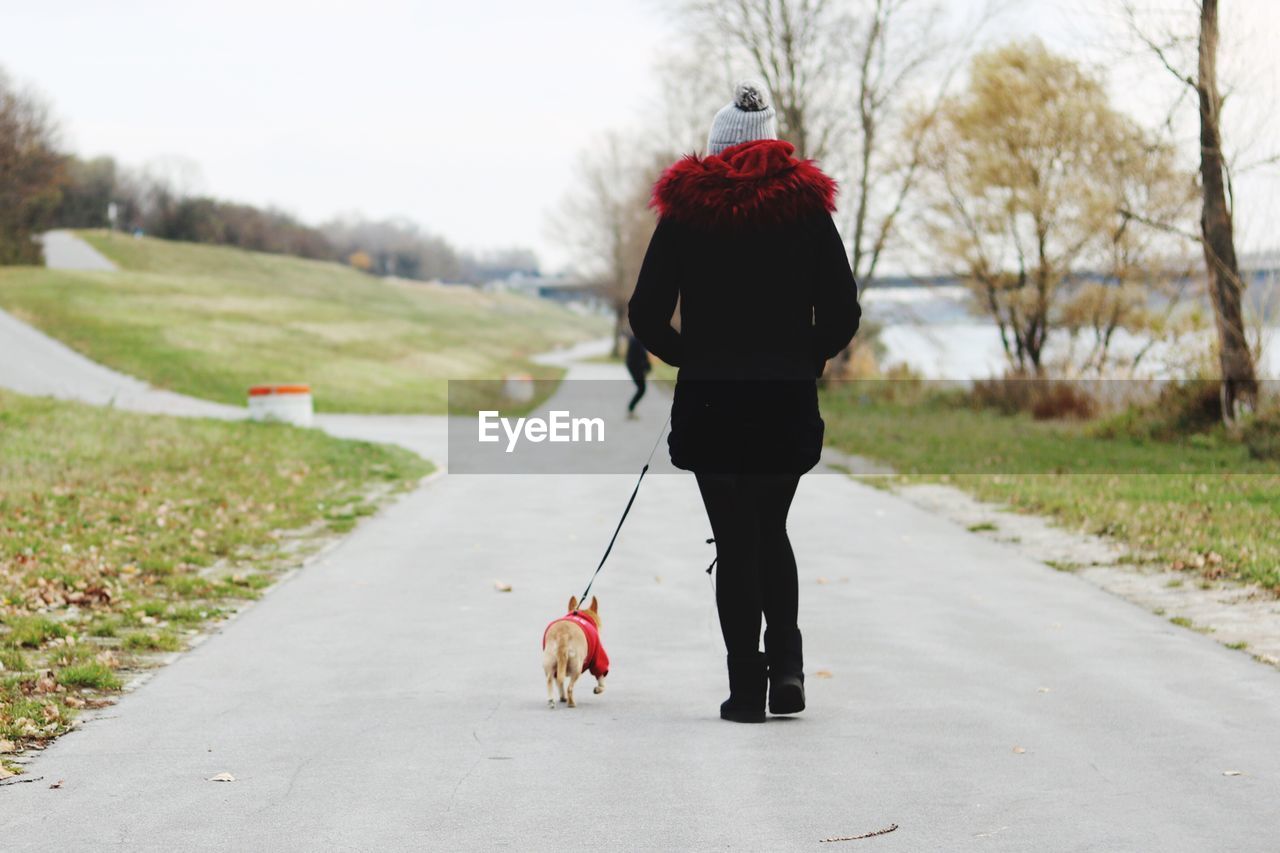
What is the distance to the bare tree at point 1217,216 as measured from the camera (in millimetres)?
18797

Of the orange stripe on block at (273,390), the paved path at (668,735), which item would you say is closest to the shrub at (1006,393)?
the orange stripe on block at (273,390)

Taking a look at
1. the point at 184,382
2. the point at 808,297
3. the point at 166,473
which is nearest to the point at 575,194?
the point at 184,382

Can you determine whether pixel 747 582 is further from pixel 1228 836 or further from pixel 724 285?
pixel 1228 836

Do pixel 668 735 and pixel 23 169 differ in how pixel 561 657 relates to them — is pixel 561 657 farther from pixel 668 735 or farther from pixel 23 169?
pixel 23 169

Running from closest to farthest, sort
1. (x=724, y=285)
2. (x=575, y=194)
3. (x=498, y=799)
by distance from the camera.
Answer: (x=498, y=799)
(x=724, y=285)
(x=575, y=194)

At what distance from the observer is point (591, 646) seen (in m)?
5.98

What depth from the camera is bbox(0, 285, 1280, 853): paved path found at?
4.35 m

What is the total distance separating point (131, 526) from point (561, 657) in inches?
277

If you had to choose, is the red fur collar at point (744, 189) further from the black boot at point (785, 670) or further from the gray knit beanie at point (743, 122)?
the black boot at point (785, 670)

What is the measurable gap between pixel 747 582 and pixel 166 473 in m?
11.6

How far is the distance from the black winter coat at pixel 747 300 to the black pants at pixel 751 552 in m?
0.08

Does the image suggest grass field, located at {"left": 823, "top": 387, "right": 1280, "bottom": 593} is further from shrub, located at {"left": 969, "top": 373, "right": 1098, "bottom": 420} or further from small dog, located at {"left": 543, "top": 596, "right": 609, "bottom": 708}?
small dog, located at {"left": 543, "top": 596, "right": 609, "bottom": 708}

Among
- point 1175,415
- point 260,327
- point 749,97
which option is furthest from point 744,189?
point 260,327

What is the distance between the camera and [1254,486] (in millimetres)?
14148
